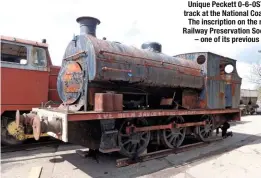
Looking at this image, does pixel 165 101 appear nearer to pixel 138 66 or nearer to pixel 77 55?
pixel 138 66

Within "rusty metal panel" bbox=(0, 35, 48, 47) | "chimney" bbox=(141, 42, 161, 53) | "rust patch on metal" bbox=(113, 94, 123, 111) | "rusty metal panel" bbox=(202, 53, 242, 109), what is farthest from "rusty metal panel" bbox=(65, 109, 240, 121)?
"rusty metal panel" bbox=(0, 35, 48, 47)

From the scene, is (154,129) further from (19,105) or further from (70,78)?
(19,105)

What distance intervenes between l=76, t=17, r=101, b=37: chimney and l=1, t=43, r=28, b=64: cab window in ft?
7.05

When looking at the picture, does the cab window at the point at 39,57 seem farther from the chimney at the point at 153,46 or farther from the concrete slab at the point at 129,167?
the chimney at the point at 153,46

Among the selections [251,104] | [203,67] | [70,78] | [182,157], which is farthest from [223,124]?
[251,104]

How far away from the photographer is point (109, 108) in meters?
4.73

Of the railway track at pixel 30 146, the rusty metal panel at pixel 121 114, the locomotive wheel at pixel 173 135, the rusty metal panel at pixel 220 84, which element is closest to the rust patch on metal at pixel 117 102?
the rusty metal panel at pixel 121 114

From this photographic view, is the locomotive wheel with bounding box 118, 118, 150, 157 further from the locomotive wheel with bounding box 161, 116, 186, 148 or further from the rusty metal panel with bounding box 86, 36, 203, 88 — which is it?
the rusty metal panel with bounding box 86, 36, 203, 88

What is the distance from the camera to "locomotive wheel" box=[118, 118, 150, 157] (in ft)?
17.5

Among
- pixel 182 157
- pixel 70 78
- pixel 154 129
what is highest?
pixel 70 78

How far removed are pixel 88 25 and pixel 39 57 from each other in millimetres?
2198

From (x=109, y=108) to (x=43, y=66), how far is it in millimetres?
3227

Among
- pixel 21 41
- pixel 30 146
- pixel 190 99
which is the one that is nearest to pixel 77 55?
pixel 21 41

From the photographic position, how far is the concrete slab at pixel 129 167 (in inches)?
185
